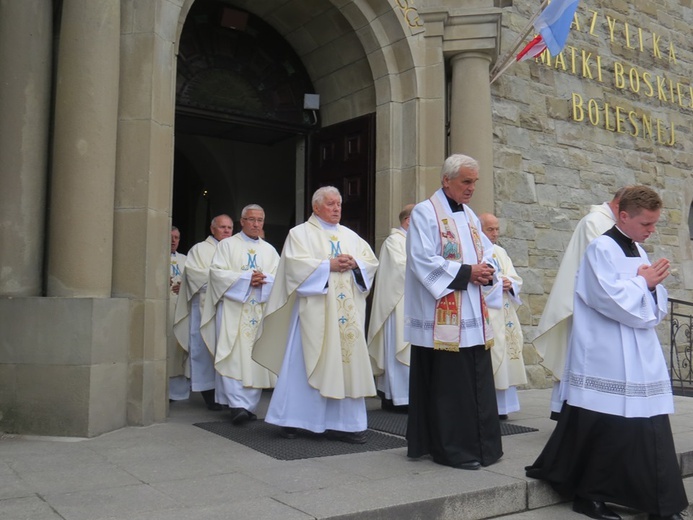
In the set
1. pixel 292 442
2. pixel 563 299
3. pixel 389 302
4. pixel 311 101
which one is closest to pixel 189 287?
pixel 389 302

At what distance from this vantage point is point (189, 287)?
749cm

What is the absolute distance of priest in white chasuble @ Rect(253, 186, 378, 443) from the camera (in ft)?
18.0

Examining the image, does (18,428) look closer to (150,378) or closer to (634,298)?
(150,378)

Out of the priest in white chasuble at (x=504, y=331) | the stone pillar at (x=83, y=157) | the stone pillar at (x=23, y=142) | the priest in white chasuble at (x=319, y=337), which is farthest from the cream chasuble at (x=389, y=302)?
the stone pillar at (x=23, y=142)

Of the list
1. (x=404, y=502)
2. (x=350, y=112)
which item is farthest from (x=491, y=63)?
(x=404, y=502)

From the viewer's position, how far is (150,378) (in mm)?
5988

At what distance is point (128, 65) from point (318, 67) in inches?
135

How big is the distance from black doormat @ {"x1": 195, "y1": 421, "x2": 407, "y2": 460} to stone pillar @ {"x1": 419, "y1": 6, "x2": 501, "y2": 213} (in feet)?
11.8

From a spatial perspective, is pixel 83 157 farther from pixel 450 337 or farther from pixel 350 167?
pixel 350 167

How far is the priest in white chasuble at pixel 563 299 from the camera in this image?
18.4 feet

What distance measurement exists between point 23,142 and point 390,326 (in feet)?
11.8

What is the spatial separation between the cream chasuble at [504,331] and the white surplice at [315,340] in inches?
54.2

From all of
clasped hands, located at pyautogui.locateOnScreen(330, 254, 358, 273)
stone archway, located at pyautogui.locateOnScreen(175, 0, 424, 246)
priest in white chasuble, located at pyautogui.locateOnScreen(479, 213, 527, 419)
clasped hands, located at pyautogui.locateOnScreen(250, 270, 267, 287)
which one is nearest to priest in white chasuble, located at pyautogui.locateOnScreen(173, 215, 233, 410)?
clasped hands, located at pyautogui.locateOnScreen(250, 270, 267, 287)

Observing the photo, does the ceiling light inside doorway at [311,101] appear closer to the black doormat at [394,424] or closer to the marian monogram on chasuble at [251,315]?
the marian monogram on chasuble at [251,315]
